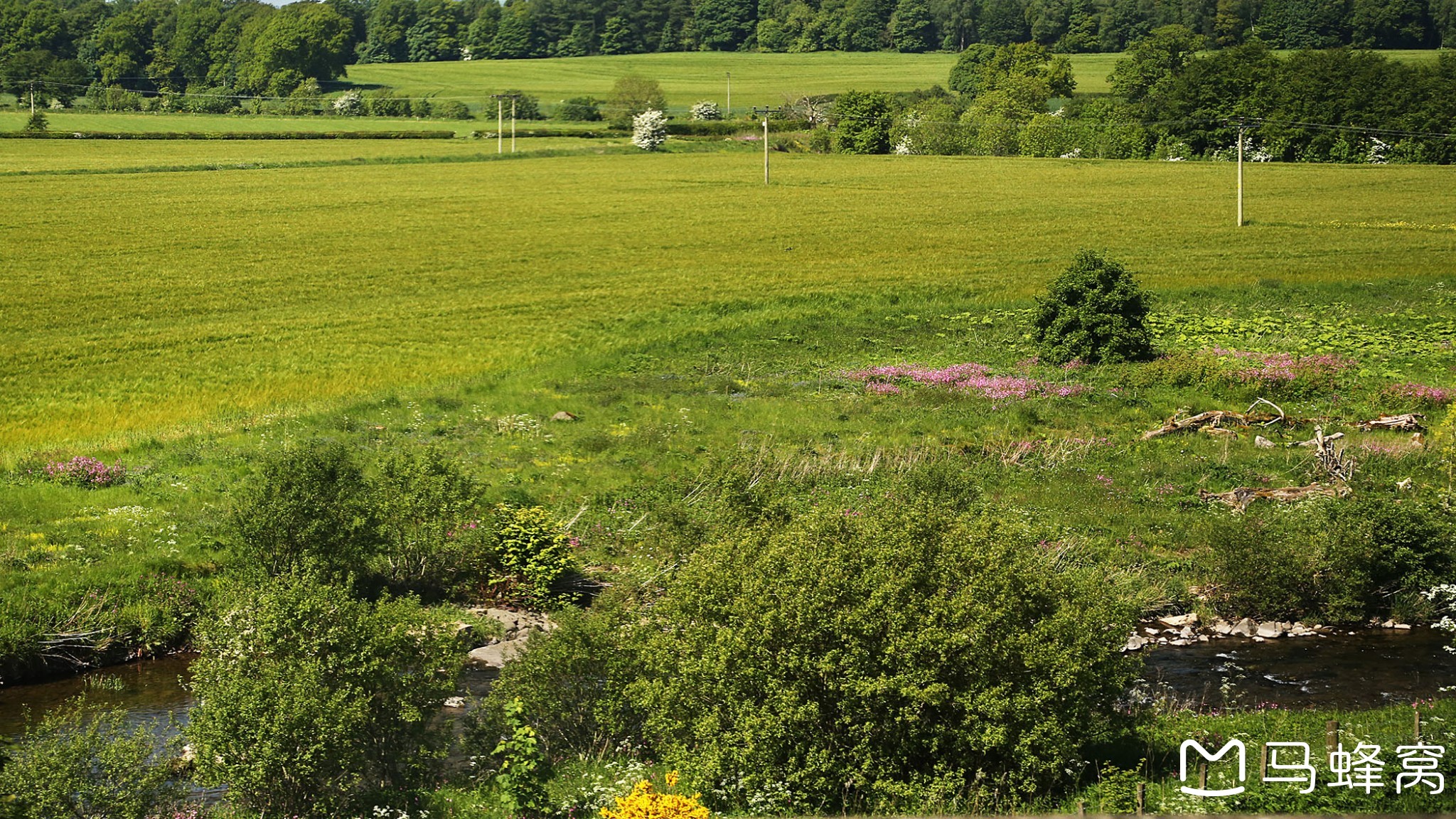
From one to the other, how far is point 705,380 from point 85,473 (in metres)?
18.0

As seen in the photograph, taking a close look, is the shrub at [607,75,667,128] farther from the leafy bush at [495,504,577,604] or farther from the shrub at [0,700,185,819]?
the shrub at [0,700,185,819]

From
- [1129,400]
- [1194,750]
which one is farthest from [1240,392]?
[1194,750]

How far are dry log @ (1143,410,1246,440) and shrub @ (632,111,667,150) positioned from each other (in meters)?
94.5

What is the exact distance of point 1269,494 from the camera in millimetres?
28562

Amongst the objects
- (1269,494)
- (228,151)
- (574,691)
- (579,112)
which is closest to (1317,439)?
(1269,494)

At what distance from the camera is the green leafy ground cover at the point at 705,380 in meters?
24.2

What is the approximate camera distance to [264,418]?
33875 millimetres

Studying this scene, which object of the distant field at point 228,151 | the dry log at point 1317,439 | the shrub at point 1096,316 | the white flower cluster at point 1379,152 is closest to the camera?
the dry log at point 1317,439

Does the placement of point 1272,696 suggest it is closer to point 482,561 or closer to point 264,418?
point 482,561

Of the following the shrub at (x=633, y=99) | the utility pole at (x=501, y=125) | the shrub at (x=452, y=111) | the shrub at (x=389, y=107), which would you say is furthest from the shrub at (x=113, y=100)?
the shrub at (x=633, y=99)

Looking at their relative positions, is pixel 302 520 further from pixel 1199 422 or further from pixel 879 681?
pixel 1199 422

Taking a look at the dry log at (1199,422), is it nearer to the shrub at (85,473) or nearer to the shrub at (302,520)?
the shrub at (302,520)

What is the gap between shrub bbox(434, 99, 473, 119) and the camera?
15512 centimetres

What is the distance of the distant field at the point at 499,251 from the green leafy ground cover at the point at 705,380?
0.32 meters
